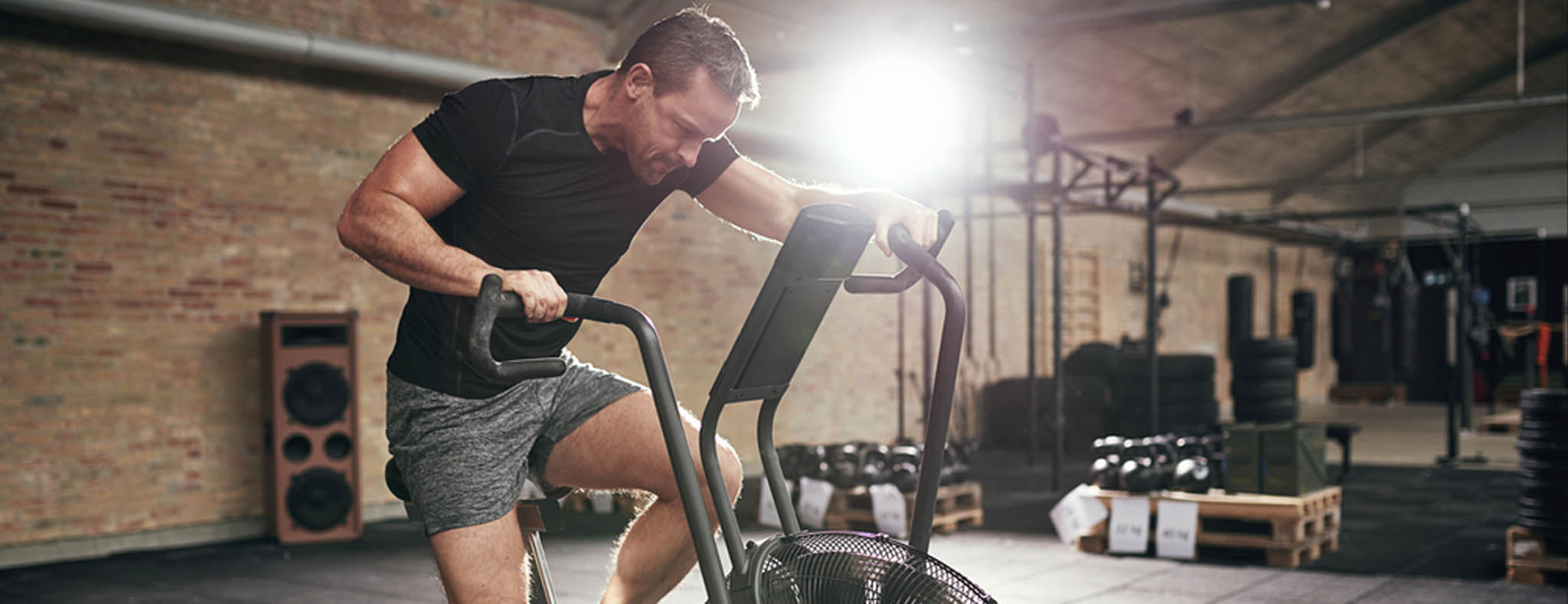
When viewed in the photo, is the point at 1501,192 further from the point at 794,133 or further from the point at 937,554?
the point at 937,554

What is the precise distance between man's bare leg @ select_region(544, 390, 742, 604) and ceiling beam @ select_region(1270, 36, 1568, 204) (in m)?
12.6

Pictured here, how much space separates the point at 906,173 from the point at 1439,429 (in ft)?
28.8

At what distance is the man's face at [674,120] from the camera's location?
1714 mm

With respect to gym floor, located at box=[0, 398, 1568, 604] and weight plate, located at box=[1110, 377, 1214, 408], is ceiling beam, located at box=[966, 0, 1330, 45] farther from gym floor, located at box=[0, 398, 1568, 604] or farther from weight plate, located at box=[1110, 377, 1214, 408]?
weight plate, located at box=[1110, 377, 1214, 408]

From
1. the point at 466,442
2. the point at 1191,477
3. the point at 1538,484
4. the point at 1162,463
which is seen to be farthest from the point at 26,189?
the point at 1538,484

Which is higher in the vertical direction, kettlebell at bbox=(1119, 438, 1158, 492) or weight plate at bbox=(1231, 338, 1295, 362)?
weight plate at bbox=(1231, 338, 1295, 362)

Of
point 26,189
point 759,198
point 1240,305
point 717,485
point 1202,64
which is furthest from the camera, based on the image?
point 1240,305

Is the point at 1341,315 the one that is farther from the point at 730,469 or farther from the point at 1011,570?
the point at 730,469

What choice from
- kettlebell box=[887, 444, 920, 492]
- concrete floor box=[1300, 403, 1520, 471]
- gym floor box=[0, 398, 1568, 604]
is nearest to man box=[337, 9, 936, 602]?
gym floor box=[0, 398, 1568, 604]

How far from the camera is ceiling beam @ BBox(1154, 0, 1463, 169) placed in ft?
39.2

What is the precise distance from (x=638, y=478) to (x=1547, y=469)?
14.0 ft

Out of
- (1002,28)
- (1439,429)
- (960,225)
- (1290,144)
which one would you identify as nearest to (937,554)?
(1002,28)

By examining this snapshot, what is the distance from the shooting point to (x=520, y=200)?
186cm

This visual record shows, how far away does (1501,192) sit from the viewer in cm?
1758
